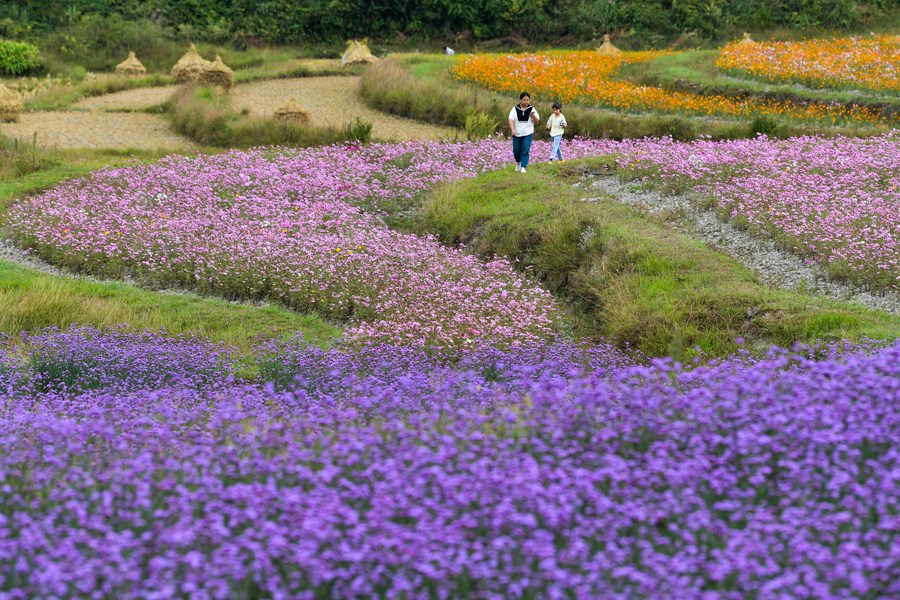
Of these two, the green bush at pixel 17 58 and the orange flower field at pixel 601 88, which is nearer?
the orange flower field at pixel 601 88

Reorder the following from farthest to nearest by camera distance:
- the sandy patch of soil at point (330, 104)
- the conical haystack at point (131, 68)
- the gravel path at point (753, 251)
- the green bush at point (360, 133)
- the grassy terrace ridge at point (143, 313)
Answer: the conical haystack at point (131, 68), the sandy patch of soil at point (330, 104), the green bush at point (360, 133), the grassy terrace ridge at point (143, 313), the gravel path at point (753, 251)

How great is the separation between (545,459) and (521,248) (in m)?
10.3

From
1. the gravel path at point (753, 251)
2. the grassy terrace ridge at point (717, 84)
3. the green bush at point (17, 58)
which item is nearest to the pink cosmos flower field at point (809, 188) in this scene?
the gravel path at point (753, 251)

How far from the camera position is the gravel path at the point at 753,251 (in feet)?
38.0

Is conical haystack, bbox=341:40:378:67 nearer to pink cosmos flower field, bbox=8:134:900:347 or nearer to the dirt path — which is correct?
the dirt path

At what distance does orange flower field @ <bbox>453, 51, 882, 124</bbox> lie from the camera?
80.1ft

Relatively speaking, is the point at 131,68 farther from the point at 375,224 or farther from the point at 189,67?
the point at 375,224

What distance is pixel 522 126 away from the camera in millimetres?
17641

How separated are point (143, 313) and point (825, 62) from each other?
2215 cm

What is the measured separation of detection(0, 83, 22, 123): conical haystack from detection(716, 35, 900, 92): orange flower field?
1935cm

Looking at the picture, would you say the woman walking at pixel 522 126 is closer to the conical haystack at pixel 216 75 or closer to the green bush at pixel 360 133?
the green bush at pixel 360 133

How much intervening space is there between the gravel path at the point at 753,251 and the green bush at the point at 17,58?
2485 centimetres

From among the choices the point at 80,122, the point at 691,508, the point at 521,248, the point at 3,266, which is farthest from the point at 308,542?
the point at 80,122

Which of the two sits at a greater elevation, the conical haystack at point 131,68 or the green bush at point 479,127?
the conical haystack at point 131,68
